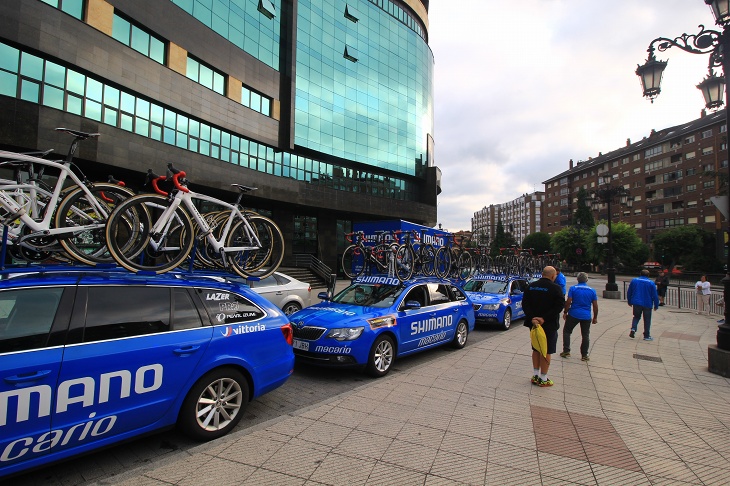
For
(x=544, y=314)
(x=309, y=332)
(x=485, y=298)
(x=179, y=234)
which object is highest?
(x=179, y=234)

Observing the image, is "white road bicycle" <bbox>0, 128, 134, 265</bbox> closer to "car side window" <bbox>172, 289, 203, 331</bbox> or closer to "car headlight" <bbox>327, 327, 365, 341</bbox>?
"car side window" <bbox>172, 289, 203, 331</bbox>

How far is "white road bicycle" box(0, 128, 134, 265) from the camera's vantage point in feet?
11.5

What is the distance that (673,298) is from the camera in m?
22.2

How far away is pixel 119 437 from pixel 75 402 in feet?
1.69

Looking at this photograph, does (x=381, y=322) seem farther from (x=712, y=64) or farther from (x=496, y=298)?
(x=712, y=64)

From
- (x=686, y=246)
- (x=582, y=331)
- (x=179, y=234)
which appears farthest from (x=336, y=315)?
(x=686, y=246)

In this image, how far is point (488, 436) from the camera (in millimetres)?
3967

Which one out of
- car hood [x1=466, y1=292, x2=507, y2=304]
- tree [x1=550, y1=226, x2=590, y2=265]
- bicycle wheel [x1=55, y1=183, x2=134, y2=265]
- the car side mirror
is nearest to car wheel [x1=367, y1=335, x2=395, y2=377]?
the car side mirror

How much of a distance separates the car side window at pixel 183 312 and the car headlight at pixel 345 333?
234 cm

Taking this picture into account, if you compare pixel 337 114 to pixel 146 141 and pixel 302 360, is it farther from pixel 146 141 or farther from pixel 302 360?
pixel 302 360

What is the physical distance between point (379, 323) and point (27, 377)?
4.30 metres

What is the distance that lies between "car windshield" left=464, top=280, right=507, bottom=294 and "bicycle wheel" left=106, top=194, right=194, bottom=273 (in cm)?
986

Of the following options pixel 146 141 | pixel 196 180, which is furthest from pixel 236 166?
pixel 146 141

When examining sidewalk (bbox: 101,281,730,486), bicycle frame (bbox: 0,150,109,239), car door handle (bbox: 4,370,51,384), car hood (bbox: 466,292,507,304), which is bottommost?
sidewalk (bbox: 101,281,730,486)
